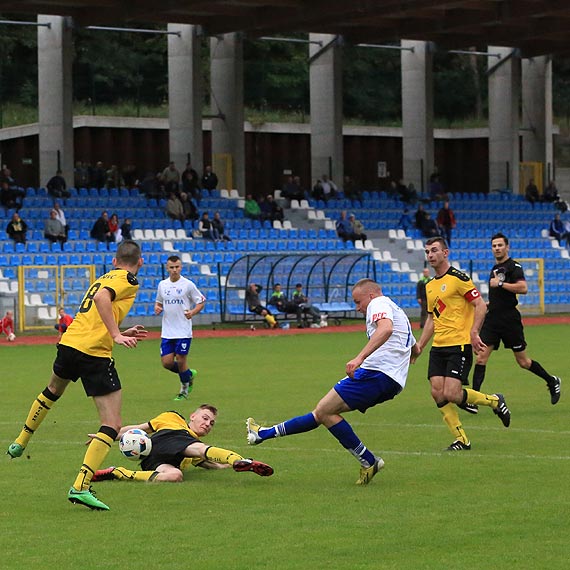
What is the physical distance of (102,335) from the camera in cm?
1028

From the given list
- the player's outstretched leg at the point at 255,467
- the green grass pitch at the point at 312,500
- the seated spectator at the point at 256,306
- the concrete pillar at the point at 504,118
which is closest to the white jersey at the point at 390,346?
the green grass pitch at the point at 312,500

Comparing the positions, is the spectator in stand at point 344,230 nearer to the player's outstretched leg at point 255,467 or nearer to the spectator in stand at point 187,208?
the spectator in stand at point 187,208

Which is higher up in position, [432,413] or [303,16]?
[303,16]

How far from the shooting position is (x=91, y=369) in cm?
1024

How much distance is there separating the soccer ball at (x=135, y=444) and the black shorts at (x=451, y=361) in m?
3.25

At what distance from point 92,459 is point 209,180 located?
35196 mm

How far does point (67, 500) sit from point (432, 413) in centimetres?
669

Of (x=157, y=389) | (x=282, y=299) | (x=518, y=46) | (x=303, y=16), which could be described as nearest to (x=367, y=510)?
(x=157, y=389)

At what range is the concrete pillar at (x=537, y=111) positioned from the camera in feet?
177

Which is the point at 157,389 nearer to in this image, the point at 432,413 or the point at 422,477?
the point at 432,413

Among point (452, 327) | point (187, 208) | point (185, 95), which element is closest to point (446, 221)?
point (187, 208)

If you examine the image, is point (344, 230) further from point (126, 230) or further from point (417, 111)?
point (417, 111)

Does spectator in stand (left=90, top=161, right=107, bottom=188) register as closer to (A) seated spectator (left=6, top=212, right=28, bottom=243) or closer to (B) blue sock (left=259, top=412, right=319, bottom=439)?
(A) seated spectator (left=6, top=212, right=28, bottom=243)

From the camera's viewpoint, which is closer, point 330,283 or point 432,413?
point 432,413
